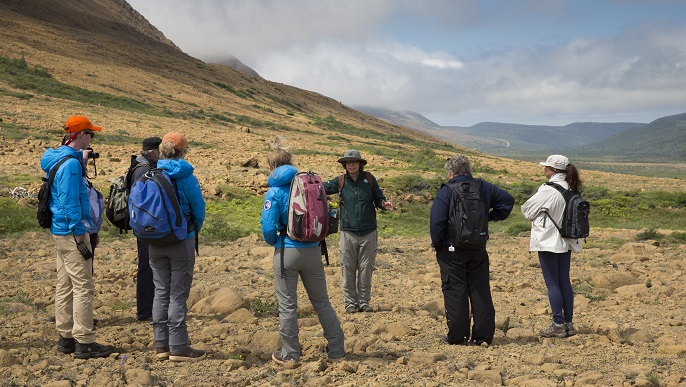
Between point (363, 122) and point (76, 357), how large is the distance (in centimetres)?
6112

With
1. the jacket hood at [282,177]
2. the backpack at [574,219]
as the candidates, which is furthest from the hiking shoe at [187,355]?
the backpack at [574,219]

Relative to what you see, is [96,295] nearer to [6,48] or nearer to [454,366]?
[454,366]

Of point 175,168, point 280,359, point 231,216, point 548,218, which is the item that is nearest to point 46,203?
point 175,168

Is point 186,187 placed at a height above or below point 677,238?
above

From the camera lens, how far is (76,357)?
5.16 meters

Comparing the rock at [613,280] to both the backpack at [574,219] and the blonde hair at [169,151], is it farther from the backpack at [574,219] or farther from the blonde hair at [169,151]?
the blonde hair at [169,151]

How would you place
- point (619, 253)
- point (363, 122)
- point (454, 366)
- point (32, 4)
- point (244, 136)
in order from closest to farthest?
point (454, 366) < point (619, 253) < point (244, 136) < point (32, 4) < point (363, 122)

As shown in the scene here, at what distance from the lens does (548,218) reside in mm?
→ 5840

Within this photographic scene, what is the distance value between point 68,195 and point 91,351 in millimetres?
1371

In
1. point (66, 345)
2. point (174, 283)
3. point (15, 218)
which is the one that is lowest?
point (66, 345)

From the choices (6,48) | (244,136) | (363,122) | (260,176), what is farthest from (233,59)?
(260,176)

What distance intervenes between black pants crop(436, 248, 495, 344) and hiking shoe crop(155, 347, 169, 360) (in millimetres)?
2538

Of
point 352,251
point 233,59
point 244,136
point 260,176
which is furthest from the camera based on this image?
point 233,59

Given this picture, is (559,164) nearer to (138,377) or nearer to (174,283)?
(174,283)
